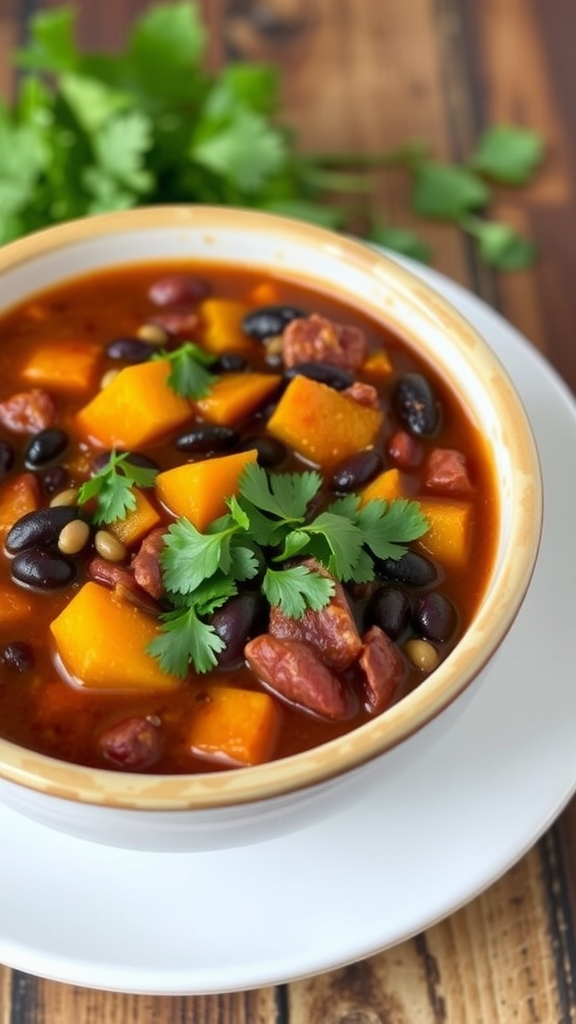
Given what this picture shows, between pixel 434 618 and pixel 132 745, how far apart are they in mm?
650

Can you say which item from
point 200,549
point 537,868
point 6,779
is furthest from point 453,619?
point 6,779

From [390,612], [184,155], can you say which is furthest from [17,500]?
[184,155]

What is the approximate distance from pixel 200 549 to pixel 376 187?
7.55 ft

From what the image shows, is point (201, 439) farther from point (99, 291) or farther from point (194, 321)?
point (99, 291)

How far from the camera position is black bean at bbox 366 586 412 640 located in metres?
2.53

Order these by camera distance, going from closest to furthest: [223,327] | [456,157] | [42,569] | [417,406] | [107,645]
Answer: [107,645] < [42,569] < [417,406] < [223,327] < [456,157]

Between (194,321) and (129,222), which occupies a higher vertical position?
(129,222)

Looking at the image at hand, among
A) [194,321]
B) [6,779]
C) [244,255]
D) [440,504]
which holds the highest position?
[244,255]

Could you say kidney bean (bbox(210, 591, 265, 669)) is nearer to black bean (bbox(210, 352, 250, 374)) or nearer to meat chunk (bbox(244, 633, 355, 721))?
meat chunk (bbox(244, 633, 355, 721))

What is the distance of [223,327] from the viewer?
10.3 ft

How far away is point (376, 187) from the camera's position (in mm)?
4422

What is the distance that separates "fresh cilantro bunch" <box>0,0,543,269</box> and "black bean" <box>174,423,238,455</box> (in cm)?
132

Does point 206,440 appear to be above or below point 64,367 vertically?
below

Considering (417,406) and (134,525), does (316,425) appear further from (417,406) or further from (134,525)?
(134,525)
